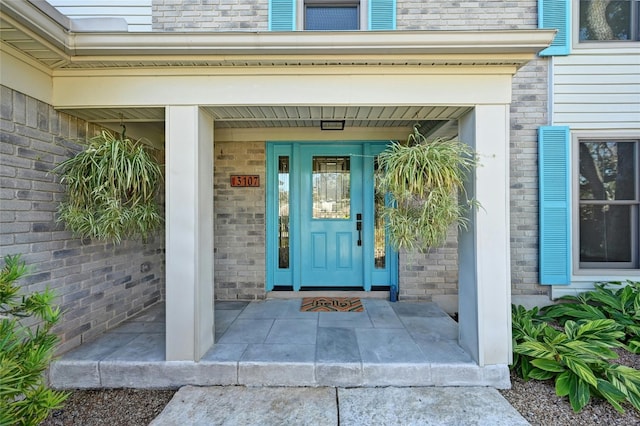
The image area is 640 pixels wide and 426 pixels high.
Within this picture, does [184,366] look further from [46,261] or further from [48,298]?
[46,261]

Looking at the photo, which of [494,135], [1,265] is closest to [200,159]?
[1,265]

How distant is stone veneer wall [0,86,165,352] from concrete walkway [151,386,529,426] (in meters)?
1.25

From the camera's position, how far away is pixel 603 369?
2160 millimetres

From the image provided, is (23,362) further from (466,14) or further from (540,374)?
A: (466,14)

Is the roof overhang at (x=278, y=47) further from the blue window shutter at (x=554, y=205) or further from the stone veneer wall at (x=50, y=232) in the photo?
the blue window shutter at (x=554, y=205)

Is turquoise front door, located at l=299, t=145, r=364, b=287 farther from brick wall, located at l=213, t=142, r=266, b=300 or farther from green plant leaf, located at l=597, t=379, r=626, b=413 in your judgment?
green plant leaf, located at l=597, t=379, r=626, b=413

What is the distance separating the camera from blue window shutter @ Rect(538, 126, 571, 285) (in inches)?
132

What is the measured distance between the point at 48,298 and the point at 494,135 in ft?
9.86

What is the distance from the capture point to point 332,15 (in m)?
3.55

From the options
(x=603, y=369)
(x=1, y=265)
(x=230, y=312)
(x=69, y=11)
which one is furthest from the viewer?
(x=230, y=312)

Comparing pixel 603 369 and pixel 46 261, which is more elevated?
pixel 46 261

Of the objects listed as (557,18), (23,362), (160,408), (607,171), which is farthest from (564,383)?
(557,18)

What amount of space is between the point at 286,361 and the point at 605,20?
16.5 ft

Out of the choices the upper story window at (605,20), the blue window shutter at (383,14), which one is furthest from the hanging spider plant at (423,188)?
the upper story window at (605,20)
